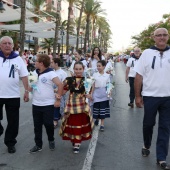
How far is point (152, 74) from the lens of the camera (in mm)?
4652

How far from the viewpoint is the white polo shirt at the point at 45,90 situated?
17.2 feet

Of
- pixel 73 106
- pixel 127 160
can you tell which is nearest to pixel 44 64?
pixel 73 106

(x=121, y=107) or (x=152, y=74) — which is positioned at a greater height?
(x=152, y=74)

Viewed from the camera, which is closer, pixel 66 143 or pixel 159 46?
pixel 159 46

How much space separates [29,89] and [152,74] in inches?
79.4

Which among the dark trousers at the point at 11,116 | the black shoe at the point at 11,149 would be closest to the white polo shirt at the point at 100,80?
the dark trousers at the point at 11,116

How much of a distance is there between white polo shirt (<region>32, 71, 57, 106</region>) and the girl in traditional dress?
330mm

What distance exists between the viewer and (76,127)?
5.36m

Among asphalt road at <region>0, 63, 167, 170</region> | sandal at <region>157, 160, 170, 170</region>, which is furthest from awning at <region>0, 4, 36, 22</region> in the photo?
sandal at <region>157, 160, 170, 170</region>

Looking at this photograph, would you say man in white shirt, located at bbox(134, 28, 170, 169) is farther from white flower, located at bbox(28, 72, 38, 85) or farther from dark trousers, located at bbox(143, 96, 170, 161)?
white flower, located at bbox(28, 72, 38, 85)

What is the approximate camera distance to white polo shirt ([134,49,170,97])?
15.1 feet

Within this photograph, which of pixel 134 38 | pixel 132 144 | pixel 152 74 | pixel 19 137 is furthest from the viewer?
pixel 134 38

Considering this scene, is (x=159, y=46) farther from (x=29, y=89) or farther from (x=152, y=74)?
(x=29, y=89)

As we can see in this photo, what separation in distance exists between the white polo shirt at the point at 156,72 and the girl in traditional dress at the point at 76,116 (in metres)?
1.19
